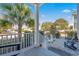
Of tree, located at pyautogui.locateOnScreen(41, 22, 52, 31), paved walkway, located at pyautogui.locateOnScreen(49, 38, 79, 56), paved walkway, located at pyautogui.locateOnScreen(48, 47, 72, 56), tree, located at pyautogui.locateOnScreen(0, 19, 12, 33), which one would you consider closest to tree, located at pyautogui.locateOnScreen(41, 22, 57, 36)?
tree, located at pyautogui.locateOnScreen(41, 22, 52, 31)

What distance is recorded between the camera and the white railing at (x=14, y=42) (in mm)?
5023

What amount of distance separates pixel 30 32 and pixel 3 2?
828 mm

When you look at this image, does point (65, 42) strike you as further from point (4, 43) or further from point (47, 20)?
point (4, 43)

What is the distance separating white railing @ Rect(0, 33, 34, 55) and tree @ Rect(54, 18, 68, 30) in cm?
56

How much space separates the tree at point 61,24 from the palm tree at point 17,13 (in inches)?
24.0

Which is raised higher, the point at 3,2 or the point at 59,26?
the point at 3,2

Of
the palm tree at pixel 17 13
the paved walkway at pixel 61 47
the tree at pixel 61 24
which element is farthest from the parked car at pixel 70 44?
the palm tree at pixel 17 13

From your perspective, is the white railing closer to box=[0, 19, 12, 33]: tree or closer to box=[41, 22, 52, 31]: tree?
box=[0, 19, 12, 33]: tree

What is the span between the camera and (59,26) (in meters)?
5.02

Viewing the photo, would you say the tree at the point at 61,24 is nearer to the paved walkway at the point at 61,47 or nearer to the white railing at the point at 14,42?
the paved walkway at the point at 61,47

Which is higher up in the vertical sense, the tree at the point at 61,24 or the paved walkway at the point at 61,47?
the tree at the point at 61,24

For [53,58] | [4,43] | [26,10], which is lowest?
[53,58]

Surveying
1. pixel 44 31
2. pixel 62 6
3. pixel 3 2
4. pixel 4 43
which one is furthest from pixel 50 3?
pixel 4 43

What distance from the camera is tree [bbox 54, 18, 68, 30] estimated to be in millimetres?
4996
